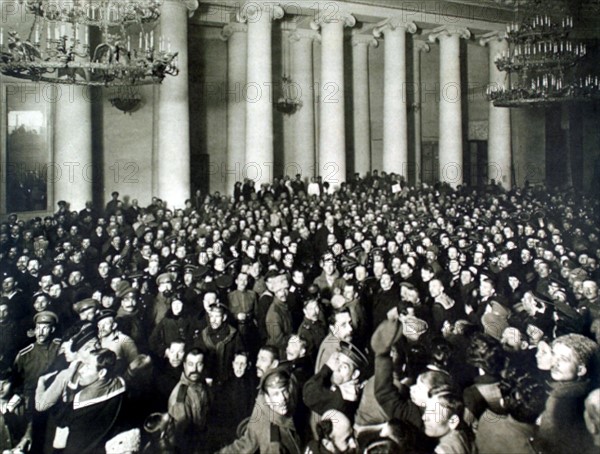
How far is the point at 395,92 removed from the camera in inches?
864

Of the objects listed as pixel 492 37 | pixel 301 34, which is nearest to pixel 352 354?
pixel 301 34

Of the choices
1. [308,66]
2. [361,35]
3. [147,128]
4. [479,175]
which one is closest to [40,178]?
[147,128]

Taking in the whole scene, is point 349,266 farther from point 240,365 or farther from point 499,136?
point 499,136

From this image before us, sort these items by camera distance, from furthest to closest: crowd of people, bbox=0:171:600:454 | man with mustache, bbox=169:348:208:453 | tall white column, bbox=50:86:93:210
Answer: tall white column, bbox=50:86:93:210 → man with mustache, bbox=169:348:208:453 → crowd of people, bbox=0:171:600:454

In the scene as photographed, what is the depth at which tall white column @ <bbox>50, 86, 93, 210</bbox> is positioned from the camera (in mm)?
16281

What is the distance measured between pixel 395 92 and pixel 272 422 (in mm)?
19587

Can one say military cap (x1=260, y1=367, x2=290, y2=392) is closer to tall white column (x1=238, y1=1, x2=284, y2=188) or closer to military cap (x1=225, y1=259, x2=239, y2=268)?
military cap (x1=225, y1=259, x2=239, y2=268)

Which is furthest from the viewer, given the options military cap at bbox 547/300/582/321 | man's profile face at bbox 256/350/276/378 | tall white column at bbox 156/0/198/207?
tall white column at bbox 156/0/198/207

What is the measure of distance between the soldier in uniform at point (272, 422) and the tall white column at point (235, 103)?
18.2 m

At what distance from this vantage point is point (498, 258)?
8750mm

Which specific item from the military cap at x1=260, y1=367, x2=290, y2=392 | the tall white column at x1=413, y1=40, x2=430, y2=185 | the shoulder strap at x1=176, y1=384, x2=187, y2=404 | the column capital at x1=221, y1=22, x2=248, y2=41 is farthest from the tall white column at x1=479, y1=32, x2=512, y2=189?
the shoulder strap at x1=176, y1=384, x2=187, y2=404

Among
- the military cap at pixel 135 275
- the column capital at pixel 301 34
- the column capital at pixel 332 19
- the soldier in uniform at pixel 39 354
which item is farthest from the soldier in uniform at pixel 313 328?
the column capital at pixel 301 34

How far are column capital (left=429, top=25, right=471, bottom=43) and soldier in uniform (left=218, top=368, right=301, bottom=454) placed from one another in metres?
22.1

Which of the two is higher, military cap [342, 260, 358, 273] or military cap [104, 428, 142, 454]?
military cap [342, 260, 358, 273]
